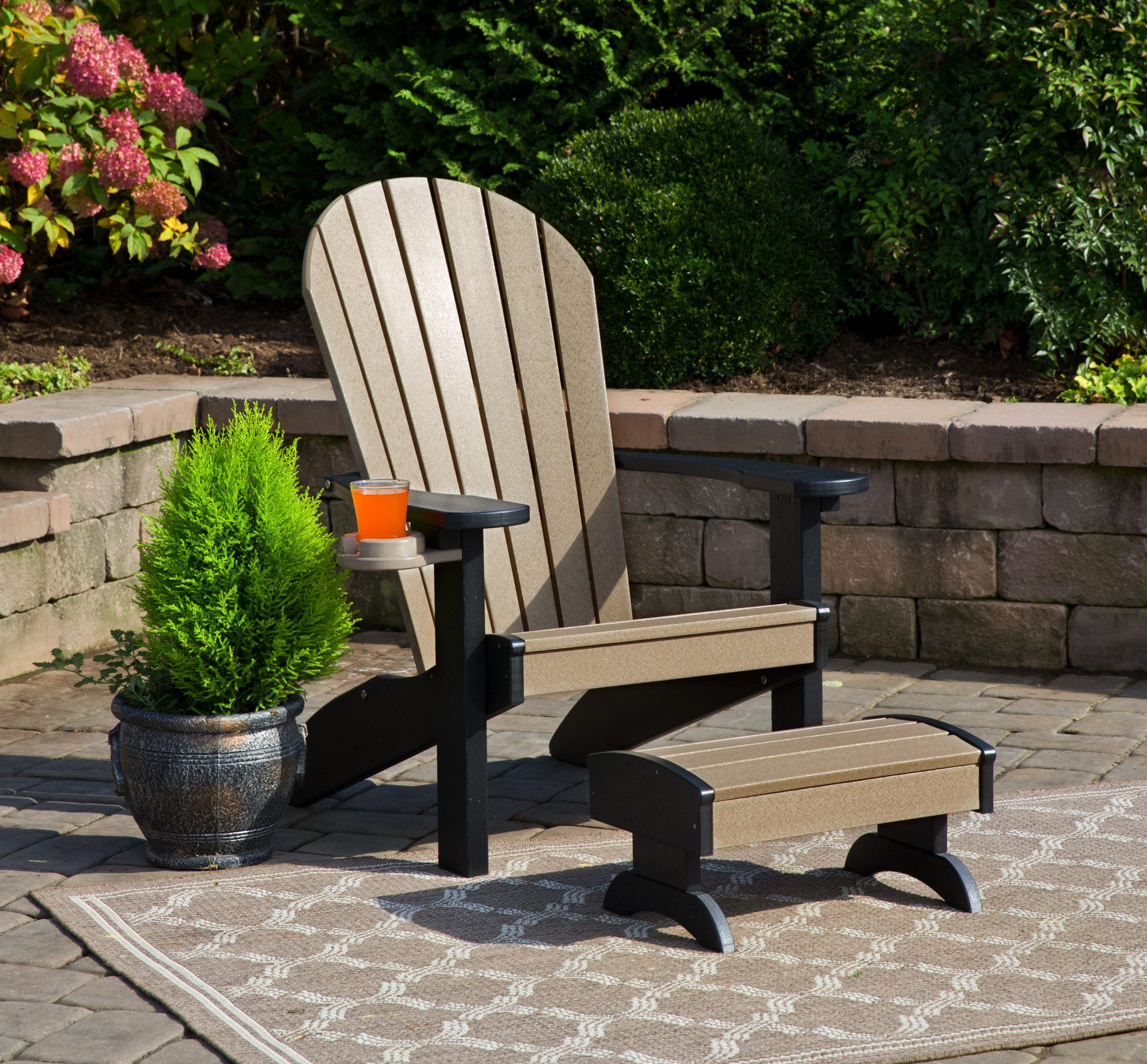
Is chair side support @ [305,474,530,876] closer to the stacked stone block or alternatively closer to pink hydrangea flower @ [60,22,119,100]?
the stacked stone block

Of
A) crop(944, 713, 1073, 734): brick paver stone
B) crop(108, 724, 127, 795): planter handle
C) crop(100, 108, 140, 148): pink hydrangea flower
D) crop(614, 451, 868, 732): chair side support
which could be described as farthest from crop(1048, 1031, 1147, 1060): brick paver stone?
crop(100, 108, 140, 148): pink hydrangea flower

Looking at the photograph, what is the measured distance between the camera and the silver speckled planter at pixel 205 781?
293cm

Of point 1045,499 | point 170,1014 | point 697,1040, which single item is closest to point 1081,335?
point 1045,499

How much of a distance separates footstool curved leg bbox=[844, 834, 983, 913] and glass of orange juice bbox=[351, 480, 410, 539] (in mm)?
1050

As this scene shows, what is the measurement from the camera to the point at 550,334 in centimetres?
356

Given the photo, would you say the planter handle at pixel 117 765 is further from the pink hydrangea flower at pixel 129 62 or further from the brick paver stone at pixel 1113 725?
the pink hydrangea flower at pixel 129 62

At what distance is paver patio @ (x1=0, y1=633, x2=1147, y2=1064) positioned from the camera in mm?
2283

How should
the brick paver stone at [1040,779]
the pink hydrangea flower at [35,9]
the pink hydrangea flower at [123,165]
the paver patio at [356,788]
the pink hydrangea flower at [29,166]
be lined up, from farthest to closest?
the pink hydrangea flower at [123,165] → the pink hydrangea flower at [29,166] → the pink hydrangea flower at [35,9] → the brick paver stone at [1040,779] → the paver patio at [356,788]

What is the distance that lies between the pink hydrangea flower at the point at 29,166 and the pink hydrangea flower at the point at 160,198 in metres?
0.35

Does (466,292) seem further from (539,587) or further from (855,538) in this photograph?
(855,538)

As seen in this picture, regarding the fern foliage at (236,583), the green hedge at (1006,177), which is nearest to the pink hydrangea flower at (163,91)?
the green hedge at (1006,177)

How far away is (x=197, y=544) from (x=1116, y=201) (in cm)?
351

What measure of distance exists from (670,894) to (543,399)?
1.30m

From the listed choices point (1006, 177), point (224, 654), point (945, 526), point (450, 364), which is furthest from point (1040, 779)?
point (1006, 177)
